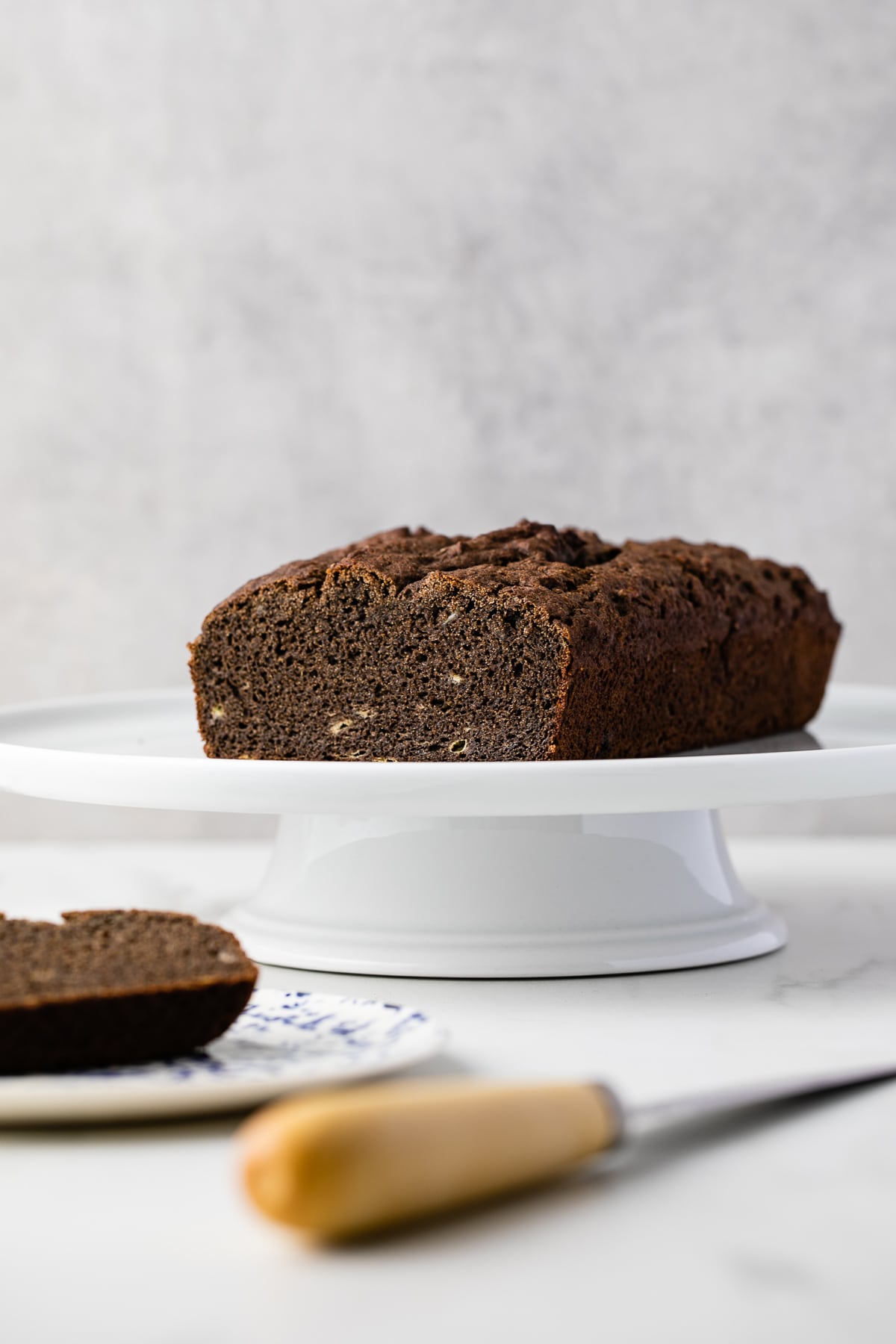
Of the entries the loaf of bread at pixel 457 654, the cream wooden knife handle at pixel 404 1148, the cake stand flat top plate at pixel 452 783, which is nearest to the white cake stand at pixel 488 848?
the cake stand flat top plate at pixel 452 783

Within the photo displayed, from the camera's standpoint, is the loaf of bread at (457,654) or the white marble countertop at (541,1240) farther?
the loaf of bread at (457,654)

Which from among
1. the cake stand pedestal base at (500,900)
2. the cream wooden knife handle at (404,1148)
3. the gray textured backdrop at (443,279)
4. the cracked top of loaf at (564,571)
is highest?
the gray textured backdrop at (443,279)

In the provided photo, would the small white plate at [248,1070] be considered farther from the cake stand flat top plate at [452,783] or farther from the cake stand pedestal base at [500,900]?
the cake stand pedestal base at [500,900]

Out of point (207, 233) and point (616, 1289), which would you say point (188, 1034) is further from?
point (207, 233)

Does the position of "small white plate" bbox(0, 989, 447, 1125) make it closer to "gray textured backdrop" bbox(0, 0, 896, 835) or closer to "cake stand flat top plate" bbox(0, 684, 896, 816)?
"cake stand flat top plate" bbox(0, 684, 896, 816)

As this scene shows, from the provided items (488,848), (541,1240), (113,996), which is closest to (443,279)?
(488,848)

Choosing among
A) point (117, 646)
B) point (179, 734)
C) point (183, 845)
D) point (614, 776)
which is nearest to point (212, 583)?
point (117, 646)
